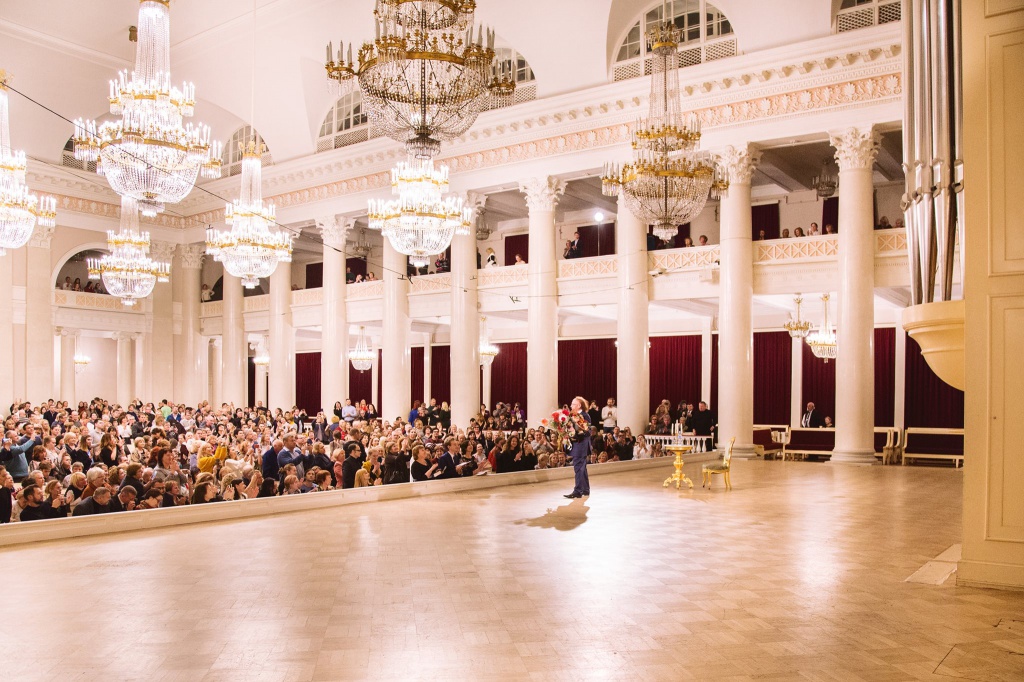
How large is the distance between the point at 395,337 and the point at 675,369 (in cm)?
763

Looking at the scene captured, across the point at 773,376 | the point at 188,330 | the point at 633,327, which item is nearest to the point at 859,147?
the point at 633,327

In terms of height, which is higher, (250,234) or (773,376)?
(250,234)

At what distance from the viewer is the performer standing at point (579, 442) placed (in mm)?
9242

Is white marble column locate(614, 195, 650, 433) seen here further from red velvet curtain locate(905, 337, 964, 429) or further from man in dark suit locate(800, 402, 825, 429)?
red velvet curtain locate(905, 337, 964, 429)

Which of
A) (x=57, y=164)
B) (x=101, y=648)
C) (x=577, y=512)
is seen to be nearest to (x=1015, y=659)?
(x=101, y=648)

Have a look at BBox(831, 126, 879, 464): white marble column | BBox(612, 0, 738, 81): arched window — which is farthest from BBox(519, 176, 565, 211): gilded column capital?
BBox(831, 126, 879, 464): white marble column

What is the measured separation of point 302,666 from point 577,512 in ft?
16.7

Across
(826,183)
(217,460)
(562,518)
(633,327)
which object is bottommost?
(562,518)

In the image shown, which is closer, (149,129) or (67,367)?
(149,129)

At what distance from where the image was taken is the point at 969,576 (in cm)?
529

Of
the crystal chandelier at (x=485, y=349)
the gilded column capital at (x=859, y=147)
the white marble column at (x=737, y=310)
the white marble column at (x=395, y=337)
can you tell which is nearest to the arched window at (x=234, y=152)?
the white marble column at (x=395, y=337)

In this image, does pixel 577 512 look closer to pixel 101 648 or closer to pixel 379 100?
pixel 379 100

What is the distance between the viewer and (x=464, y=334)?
19.2 metres

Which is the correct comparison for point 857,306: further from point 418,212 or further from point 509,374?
point 509,374
